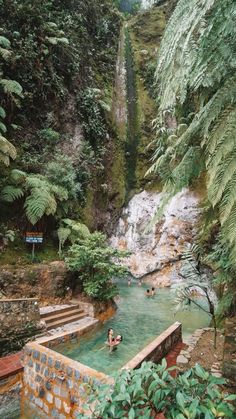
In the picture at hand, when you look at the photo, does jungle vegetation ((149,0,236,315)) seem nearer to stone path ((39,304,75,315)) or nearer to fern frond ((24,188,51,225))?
stone path ((39,304,75,315))

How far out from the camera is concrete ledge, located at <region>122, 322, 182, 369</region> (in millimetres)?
Result: 3911

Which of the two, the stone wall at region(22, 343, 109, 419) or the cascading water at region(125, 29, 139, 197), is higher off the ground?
the cascading water at region(125, 29, 139, 197)

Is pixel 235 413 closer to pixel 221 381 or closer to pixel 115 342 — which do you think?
pixel 221 381

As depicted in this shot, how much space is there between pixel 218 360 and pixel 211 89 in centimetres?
408

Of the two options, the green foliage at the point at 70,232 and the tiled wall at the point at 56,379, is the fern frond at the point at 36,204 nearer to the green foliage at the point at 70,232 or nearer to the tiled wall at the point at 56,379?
the green foliage at the point at 70,232

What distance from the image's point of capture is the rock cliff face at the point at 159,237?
1216 cm

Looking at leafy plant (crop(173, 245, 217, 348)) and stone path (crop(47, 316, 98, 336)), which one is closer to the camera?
leafy plant (crop(173, 245, 217, 348))

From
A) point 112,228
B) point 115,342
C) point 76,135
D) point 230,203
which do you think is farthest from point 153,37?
point 230,203

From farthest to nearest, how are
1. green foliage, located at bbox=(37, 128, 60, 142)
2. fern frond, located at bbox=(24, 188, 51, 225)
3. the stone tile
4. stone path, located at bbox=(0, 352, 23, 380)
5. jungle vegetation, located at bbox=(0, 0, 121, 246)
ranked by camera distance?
green foliage, located at bbox=(37, 128, 60, 142) → jungle vegetation, located at bbox=(0, 0, 121, 246) → fern frond, located at bbox=(24, 188, 51, 225) → stone path, located at bbox=(0, 352, 23, 380) → the stone tile

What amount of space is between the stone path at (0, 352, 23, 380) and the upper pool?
2.18 feet

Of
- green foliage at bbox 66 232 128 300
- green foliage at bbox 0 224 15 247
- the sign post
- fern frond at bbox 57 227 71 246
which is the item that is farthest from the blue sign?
green foliage at bbox 66 232 128 300

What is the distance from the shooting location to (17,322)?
5059 mm

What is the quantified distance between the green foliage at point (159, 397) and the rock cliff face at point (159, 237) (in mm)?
10249

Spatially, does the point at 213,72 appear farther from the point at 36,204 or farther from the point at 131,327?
the point at 131,327
